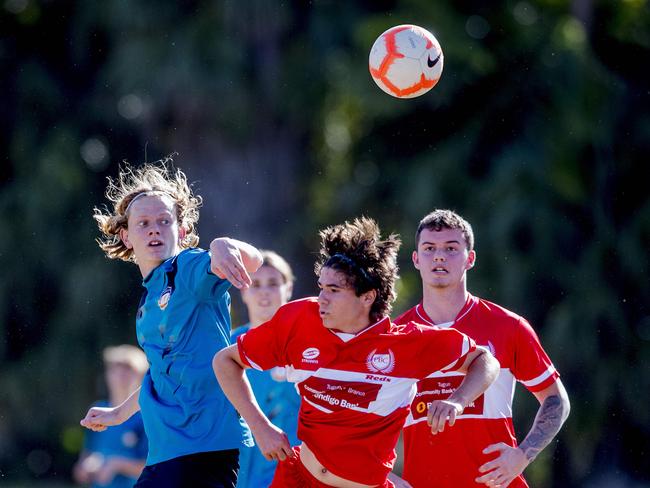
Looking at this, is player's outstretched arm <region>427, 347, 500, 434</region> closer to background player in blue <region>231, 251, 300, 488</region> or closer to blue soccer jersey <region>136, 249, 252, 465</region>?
blue soccer jersey <region>136, 249, 252, 465</region>

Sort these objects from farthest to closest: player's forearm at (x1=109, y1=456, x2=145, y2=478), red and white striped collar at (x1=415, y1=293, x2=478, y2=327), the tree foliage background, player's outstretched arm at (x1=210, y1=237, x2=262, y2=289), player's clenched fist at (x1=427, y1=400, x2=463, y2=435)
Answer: the tree foliage background < player's forearm at (x1=109, y1=456, x2=145, y2=478) < red and white striped collar at (x1=415, y1=293, x2=478, y2=327) < player's outstretched arm at (x1=210, y1=237, x2=262, y2=289) < player's clenched fist at (x1=427, y1=400, x2=463, y2=435)

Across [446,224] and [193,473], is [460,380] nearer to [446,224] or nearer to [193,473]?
[446,224]

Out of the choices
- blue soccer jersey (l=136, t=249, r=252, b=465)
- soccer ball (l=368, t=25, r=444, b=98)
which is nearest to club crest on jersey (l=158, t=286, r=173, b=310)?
blue soccer jersey (l=136, t=249, r=252, b=465)

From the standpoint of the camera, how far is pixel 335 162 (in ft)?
52.5

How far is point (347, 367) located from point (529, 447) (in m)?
0.96

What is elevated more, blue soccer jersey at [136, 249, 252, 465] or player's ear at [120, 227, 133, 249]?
player's ear at [120, 227, 133, 249]

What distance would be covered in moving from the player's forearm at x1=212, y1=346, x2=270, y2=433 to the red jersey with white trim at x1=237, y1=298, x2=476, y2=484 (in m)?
0.06

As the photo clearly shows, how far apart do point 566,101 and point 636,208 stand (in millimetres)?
1599

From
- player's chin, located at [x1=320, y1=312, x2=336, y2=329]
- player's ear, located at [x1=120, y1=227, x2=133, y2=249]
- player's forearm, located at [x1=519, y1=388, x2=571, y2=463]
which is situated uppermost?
player's ear, located at [x1=120, y1=227, x2=133, y2=249]

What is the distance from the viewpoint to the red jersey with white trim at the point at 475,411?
5133mm

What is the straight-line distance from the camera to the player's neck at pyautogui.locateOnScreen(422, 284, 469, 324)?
530 centimetres

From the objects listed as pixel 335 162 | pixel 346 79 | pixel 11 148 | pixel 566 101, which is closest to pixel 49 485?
pixel 11 148

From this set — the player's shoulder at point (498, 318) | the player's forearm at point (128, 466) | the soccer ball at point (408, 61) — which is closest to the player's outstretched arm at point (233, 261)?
the player's shoulder at point (498, 318)

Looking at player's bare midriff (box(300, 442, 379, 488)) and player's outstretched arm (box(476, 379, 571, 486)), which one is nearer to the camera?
player's bare midriff (box(300, 442, 379, 488))
